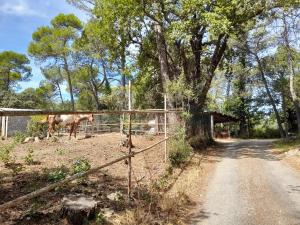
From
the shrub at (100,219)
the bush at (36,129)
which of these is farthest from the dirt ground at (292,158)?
the bush at (36,129)

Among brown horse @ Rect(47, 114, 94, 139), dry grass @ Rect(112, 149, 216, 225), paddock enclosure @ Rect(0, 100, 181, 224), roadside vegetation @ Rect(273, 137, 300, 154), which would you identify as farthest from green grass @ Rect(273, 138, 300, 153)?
brown horse @ Rect(47, 114, 94, 139)

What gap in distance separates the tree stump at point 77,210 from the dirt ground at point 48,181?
148mm

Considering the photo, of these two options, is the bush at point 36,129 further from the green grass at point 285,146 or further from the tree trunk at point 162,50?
the green grass at point 285,146

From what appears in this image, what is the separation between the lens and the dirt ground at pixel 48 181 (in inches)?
215

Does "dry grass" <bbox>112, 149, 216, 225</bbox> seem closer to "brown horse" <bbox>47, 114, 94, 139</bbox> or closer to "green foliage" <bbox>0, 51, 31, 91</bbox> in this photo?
"brown horse" <bbox>47, 114, 94, 139</bbox>

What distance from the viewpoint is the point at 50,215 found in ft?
17.9

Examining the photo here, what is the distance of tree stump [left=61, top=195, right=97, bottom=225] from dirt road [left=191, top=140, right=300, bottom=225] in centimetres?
217

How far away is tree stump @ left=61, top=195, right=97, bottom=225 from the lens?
5.25 m

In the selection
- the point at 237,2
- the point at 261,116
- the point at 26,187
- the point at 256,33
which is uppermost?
the point at 256,33

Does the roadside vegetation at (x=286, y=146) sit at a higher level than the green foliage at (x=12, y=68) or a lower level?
lower

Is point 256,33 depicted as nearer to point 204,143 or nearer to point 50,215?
point 204,143

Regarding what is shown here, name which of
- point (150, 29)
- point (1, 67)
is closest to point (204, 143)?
point (150, 29)

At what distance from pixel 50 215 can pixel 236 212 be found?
12.1ft

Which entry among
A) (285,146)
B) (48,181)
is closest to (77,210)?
(48,181)
